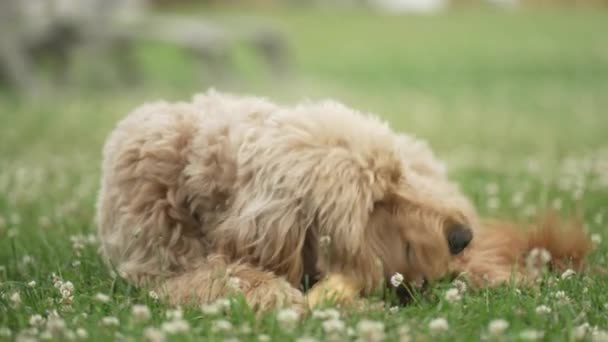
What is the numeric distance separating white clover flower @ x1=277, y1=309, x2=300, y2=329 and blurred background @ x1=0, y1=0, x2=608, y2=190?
4.81 metres

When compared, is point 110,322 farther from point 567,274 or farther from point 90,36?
point 90,36

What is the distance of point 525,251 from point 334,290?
1.34m

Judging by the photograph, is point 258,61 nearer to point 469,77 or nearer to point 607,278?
point 469,77

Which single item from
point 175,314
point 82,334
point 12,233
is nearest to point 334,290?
point 175,314

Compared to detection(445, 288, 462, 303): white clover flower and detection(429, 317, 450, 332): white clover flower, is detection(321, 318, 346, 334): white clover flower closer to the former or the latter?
detection(429, 317, 450, 332): white clover flower

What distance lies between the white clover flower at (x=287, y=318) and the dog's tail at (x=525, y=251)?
3.69 feet

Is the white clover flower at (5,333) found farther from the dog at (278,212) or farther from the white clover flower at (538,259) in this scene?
the white clover flower at (538,259)

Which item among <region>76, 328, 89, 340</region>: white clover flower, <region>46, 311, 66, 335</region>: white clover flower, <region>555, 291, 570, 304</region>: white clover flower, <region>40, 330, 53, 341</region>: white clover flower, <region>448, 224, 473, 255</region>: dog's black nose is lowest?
<region>76, 328, 89, 340</region>: white clover flower

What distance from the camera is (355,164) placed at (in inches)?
139

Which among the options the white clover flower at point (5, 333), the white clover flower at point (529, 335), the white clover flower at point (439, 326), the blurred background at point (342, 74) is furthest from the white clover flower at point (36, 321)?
the blurred background at point (342, 74)

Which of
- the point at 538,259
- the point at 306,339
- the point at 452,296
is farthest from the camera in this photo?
the point at 538,259

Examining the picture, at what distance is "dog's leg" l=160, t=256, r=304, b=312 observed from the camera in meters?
3.43

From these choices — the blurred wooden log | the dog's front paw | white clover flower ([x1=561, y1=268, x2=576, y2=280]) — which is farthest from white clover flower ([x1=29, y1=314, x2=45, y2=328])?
the blurred wooden log

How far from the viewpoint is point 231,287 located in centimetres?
345
